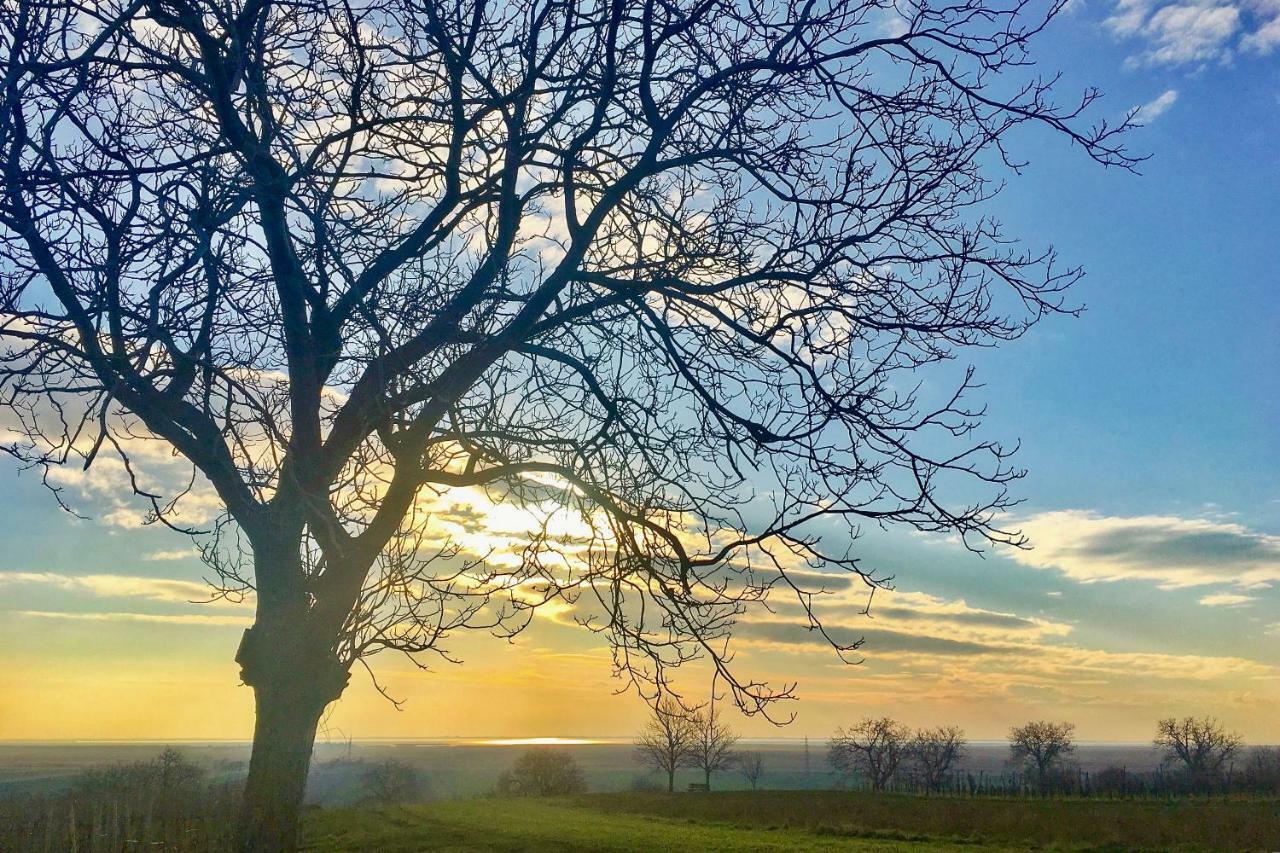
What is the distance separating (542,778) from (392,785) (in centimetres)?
1925

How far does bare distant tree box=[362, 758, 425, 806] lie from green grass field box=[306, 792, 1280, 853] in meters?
35.6

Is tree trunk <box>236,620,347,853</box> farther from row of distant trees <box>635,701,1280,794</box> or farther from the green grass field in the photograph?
row of distant trees <box>635,701,1280,794</box>

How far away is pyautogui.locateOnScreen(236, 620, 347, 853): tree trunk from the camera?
16.9 feet

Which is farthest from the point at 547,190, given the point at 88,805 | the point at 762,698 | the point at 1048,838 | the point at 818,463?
the point at 1048,838

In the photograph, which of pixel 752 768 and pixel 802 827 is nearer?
pixel 802 827

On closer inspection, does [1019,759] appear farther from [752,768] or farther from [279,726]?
[279,726]

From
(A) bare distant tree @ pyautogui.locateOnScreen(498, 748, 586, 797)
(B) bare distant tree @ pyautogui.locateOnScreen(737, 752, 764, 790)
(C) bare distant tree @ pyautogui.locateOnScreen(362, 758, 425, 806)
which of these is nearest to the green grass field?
(A) bare distant tree @ pyautogui.locateOnScreen(498, 748, 586, 797)

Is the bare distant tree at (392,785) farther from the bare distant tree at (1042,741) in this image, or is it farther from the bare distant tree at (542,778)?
the bare distant tree at (1042,741)

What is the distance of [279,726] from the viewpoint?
5262mm

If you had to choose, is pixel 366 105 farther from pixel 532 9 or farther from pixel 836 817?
pixel 836 817

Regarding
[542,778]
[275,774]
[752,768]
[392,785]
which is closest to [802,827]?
[275,774]

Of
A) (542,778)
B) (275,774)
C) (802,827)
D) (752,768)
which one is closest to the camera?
(275,774)

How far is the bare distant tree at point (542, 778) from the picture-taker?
75.1 meters

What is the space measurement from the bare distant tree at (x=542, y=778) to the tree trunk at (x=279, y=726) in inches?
2812
